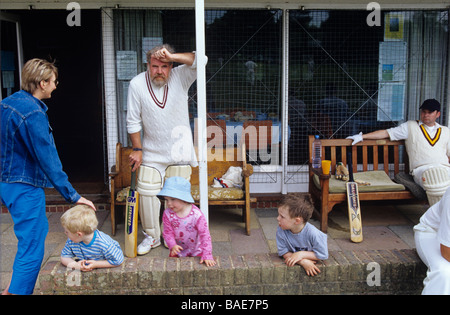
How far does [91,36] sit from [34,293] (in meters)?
5.15

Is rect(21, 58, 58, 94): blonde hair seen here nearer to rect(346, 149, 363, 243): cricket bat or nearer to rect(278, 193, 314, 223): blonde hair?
rect(278, 193, 314, 223): blonde hair

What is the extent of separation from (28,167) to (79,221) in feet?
1.64

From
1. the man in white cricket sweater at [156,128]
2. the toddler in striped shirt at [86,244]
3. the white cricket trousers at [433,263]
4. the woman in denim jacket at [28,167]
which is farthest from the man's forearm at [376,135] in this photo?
the woman in denim jacket at [28,167]

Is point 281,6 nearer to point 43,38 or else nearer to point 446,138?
point 446,138

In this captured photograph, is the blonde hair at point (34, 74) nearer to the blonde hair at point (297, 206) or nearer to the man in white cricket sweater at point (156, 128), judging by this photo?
the man in white cricket sweater at point (156, 128)

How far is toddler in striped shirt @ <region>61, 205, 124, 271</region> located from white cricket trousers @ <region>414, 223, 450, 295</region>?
1.86m

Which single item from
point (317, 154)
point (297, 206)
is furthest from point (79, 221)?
point (317, 154)

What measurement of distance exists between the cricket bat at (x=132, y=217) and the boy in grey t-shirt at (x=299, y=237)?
1.38 meters

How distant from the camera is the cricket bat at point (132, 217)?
11.9ft

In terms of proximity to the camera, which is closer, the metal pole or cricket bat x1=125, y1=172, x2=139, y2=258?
the metal pole

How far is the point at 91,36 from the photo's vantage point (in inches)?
276

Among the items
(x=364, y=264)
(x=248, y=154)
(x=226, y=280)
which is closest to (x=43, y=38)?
(x=248, y=154)

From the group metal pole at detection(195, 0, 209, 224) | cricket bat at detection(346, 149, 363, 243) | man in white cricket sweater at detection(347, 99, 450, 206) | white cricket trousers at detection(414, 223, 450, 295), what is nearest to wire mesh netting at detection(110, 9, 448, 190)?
man in white cricket sweater at detection(347, 99, 450, 206)

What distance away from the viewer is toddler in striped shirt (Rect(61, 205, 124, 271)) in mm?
2744
